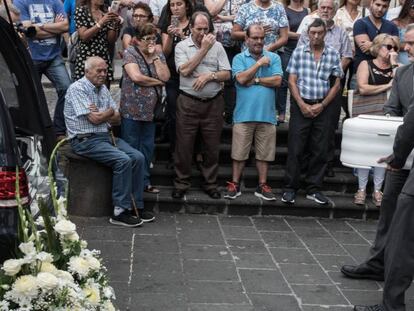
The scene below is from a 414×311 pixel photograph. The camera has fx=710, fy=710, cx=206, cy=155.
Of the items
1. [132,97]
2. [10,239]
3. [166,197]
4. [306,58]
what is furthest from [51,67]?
[10,239]

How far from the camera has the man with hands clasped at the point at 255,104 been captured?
24.7 ft

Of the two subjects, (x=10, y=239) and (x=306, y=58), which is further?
(x=306, y=58)

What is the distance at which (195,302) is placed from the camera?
5191mm

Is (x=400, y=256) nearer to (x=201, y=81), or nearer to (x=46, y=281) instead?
(x=46, y=281)

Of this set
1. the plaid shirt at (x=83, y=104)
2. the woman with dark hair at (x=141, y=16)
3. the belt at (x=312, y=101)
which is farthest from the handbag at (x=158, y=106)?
the belt at (x=312, y=101)

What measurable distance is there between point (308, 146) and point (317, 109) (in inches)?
19.5

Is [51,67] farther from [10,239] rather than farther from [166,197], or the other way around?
[10,239]

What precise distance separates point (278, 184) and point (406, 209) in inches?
140

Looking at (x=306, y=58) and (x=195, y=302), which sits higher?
(x=306, y=58)

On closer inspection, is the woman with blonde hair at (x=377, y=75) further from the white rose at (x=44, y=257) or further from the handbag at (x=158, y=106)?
the white rose at (x=44, y=257)

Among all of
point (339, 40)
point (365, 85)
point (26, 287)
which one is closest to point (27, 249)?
point (26, 287)

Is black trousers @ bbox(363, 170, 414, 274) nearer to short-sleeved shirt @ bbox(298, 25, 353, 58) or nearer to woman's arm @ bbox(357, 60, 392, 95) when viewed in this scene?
woman's arm @ bbox(357, 60, 392, 95)

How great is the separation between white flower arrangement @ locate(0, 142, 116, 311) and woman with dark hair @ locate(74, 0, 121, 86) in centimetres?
471

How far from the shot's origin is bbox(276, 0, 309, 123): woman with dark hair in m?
8.66
